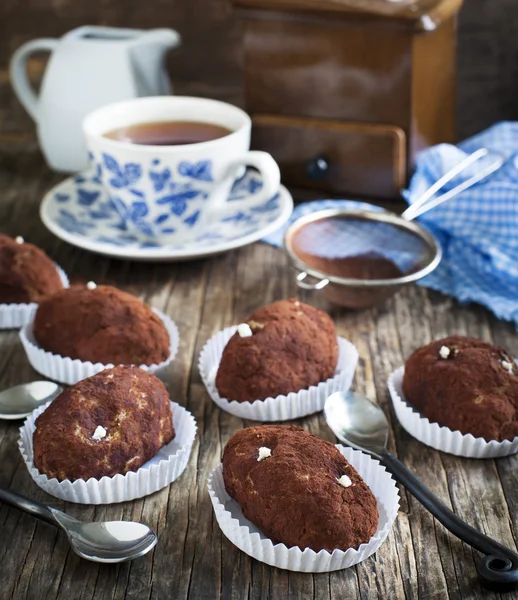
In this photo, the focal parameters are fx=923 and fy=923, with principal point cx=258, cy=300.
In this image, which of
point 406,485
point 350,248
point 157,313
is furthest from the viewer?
point 350,248

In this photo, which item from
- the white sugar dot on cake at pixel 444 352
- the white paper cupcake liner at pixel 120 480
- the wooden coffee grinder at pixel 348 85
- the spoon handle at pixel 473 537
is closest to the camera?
the spoon handle at pixel 473 537

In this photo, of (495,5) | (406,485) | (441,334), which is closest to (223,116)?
(441,334)

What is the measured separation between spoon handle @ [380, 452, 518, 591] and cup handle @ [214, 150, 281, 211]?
1.71 feet

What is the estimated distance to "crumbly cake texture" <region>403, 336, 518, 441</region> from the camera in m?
1.00

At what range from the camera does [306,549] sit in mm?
812

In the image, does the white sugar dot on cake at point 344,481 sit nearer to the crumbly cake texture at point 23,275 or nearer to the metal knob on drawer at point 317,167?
the crumbly cake texture at point 23,275

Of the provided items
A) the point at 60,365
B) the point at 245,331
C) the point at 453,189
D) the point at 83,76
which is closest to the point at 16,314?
the point at 60,365

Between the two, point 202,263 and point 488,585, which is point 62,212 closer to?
point 202,263

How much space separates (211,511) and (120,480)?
10cm

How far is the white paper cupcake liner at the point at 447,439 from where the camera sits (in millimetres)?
991

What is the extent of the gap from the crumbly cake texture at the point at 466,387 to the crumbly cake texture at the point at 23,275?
1.68 feet

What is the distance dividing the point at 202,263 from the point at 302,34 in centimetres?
42

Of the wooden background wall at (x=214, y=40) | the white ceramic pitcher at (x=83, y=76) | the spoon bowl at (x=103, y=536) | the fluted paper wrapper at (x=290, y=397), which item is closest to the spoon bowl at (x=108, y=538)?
the spoon bowl at (x=103, y=536)

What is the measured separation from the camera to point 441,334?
4.11 feet
